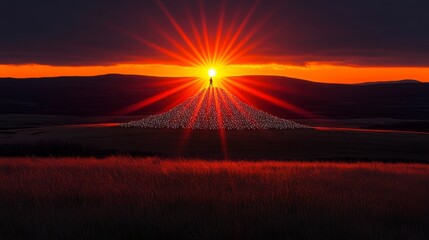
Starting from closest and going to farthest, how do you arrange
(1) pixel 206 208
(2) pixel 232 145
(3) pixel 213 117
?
(1) pixel 206 208
(2) pixel 232 145
(3) pixel 213 117

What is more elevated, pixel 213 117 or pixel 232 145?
pixel 213 117

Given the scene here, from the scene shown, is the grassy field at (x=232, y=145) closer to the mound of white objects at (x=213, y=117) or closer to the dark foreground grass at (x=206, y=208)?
the mound of white objects at (x=213, y=117)

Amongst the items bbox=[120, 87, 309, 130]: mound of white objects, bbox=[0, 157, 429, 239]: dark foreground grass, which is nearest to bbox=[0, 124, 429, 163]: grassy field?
bbox=[120, 87, 309, 130]: mound of white objects

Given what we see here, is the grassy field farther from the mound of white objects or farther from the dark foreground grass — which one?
the dark foreground grass

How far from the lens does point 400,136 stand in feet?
187

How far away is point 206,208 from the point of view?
34.9 feet

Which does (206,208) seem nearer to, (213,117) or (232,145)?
(232,145)

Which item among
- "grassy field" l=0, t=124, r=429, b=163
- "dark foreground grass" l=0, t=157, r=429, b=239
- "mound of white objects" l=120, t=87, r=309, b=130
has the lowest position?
"dark foreground grass" l=0, t=157, r=429, b=239

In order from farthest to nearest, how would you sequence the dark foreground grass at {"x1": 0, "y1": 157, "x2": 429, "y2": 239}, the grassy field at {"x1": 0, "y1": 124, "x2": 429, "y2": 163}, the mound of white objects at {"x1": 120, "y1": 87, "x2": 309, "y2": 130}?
the mound of white objects at {"x1": 120, "y1": 87, "x2": 309, "y2": 130}, the grassy field at {"x1": 0, "y1": 124, "x2": 429, "y2": 163}, the dark foreground grass at {"x1": 0, "y1": 157, "x2": 429, "y2": 239}

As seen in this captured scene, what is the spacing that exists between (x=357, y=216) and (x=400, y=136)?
163 feet

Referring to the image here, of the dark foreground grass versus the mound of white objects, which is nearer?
the dark foreground grass

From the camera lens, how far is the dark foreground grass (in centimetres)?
897

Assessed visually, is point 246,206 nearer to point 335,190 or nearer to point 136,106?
point 335,190

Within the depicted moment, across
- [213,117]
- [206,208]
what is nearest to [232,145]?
[213,117]
